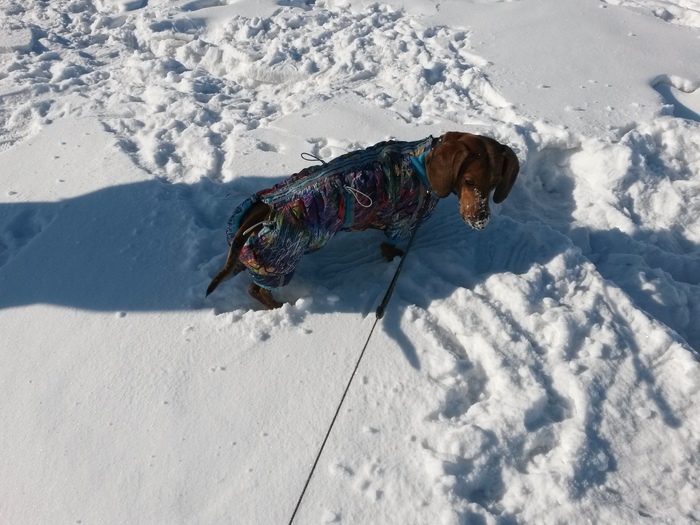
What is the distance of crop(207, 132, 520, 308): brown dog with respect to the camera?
8.52 ft

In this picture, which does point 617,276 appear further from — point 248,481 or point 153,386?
point 153,386

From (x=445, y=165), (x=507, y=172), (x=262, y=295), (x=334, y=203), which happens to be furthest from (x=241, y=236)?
(x=507, y=172)

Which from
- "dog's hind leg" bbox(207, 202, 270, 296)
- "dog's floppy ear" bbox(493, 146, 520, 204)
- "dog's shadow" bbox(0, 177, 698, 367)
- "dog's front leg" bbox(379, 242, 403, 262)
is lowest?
"dog's shadow" bbox(0, 177, 698, 367)

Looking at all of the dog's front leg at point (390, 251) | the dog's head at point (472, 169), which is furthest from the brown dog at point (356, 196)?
the dog's front leg at point (390, 251)

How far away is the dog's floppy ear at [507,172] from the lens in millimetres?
2674

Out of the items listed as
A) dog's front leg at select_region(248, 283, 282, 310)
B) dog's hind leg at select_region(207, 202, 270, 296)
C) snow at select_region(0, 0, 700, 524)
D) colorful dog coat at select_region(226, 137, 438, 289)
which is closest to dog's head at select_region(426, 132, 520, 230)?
colorful dog coat at select_region(226, 137, 438, 289)

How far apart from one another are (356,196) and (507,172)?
0.79 meters

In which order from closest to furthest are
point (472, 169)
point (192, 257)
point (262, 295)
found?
1. point (472, 169)
2. point (262, 295)
3. point (192, 257)

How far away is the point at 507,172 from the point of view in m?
2.70

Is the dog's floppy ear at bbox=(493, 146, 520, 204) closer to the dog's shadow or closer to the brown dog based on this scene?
the brown dog

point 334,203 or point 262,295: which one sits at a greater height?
point 334,203

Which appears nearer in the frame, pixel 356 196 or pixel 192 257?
pixel 356 196

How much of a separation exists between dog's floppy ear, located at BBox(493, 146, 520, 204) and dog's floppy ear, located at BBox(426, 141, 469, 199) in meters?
0.23

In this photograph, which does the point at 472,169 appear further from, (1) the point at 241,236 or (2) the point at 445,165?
(1) the point at 241,236
